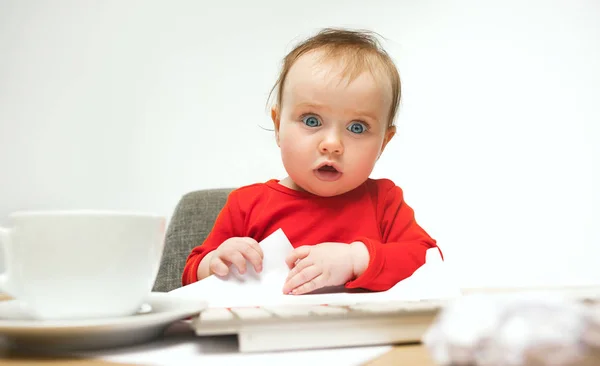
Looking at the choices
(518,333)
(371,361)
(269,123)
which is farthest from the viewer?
(269,123)

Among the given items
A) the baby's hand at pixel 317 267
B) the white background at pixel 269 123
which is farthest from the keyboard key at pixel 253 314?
the white background at pixel 269 123

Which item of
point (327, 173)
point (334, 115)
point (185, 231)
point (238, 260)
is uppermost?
point (334, 115)

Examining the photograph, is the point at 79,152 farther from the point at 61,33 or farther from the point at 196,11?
the point at 196,11

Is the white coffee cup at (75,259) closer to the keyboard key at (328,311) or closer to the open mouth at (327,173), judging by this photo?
the keyboard key at (328,311)

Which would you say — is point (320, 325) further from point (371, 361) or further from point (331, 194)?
point (331, 194)

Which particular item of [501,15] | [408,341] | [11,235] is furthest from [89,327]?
[501,15]

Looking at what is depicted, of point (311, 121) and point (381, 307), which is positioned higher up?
point (311, 121)

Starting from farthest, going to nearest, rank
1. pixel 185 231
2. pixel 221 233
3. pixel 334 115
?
1. pixel 185 231
2. pixel 221 233
3. pixel 334 115

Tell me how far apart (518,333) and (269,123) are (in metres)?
2.12

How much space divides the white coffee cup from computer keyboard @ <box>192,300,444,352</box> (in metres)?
0.08

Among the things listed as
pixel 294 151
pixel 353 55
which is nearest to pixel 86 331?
pixel 294 151

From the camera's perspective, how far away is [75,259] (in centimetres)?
42

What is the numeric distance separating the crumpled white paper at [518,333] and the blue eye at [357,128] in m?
0.68

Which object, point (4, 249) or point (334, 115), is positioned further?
point (334, 115)
